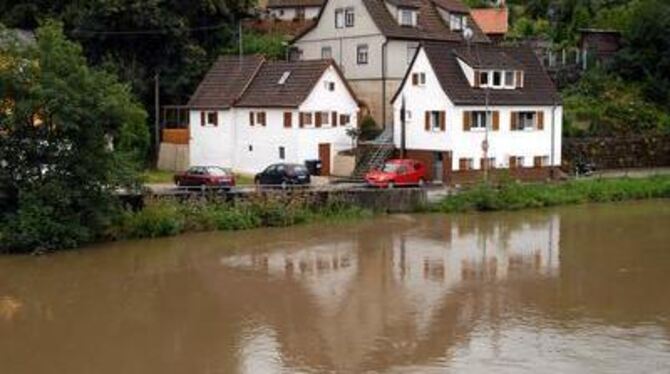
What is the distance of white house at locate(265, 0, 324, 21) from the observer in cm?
7838

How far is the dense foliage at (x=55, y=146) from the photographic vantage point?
36938 mm

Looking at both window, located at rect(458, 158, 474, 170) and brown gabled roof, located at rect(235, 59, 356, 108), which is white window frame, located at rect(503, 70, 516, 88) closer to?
window, located at rect(458, 158, 474, 170)

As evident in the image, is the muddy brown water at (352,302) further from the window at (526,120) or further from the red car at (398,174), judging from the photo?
the window at (526,120)

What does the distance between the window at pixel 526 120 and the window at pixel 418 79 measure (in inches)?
209

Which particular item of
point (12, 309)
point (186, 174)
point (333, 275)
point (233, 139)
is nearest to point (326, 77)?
point (233, 139)

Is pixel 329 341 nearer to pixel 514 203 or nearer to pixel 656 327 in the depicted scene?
pixel 656 327

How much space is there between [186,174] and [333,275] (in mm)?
14859

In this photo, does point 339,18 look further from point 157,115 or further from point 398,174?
point 398,174

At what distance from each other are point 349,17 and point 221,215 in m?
23.1

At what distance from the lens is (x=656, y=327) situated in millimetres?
25703

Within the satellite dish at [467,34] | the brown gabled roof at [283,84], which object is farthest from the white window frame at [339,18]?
the brown gabled roof at [283,84]

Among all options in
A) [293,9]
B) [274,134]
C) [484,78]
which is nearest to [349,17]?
[274,134]

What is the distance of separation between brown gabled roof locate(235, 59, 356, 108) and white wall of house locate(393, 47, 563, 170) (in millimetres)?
3624

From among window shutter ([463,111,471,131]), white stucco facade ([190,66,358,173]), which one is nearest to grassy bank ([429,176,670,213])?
window shutter ([463,111,471,131])
